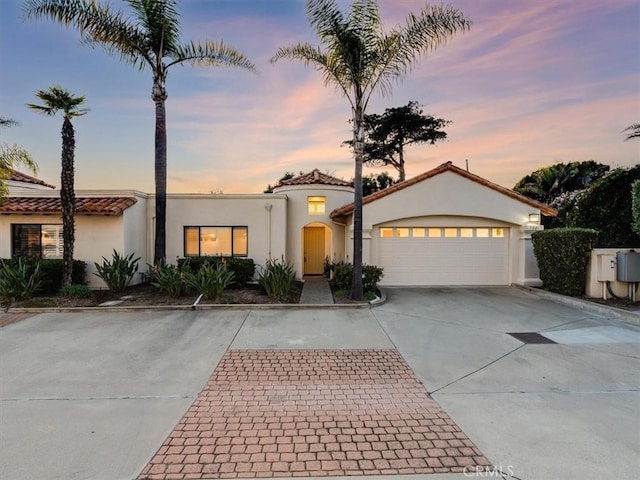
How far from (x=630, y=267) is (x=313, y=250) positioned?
1127cm

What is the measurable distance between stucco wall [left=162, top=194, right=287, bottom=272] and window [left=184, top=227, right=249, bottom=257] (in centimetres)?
18

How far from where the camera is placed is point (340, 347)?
241 inches

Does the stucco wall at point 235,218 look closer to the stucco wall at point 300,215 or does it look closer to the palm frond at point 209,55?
the stucco wall at point 300,215

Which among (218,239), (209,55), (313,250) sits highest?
(209,55)

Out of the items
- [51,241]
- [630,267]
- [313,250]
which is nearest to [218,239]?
[313,250]

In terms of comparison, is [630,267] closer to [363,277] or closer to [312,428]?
[363,277]

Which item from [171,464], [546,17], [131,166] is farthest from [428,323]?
[131,166]

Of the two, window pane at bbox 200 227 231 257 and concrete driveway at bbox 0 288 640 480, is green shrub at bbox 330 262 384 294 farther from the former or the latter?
window pane at bbox 200 227 231 257

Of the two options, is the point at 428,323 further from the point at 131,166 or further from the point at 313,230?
the point at 131,166

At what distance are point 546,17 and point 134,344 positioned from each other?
14179 mm

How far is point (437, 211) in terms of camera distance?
12305 millimetres

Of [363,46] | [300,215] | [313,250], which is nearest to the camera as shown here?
[363,46]

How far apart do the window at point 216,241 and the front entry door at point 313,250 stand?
3.53 metres

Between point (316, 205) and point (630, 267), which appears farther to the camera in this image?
point (316, 205)
